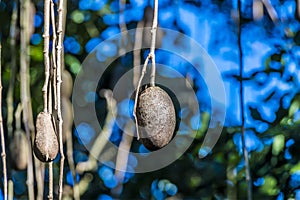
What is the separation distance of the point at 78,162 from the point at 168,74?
261 mm

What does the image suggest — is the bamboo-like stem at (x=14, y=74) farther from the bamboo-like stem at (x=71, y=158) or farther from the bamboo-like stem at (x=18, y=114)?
the bamboo-like stem at (x=71, y=158)

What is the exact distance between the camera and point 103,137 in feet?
4.04

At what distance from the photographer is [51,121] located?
47 centimetres

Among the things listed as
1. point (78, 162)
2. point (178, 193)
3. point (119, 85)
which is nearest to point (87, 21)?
point (119, 85)

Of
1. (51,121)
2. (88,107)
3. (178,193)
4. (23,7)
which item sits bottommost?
(51,121)

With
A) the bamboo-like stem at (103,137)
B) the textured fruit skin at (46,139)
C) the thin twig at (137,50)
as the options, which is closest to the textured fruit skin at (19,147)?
the bamboo-like stem at (103,137)

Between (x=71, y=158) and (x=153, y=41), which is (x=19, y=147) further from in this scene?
(x=153, y=41)

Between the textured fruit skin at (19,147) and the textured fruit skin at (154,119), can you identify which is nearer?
the textured fruit skin at (154,119)

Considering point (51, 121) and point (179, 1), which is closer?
point (51, 121)

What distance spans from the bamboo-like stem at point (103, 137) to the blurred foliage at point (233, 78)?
0.05 ft

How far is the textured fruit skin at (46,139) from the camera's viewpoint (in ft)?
1.52

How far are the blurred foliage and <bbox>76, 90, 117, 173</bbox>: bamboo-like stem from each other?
0.02m

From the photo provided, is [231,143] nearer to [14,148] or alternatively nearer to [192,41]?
[192,41]

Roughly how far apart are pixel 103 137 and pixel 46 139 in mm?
771
